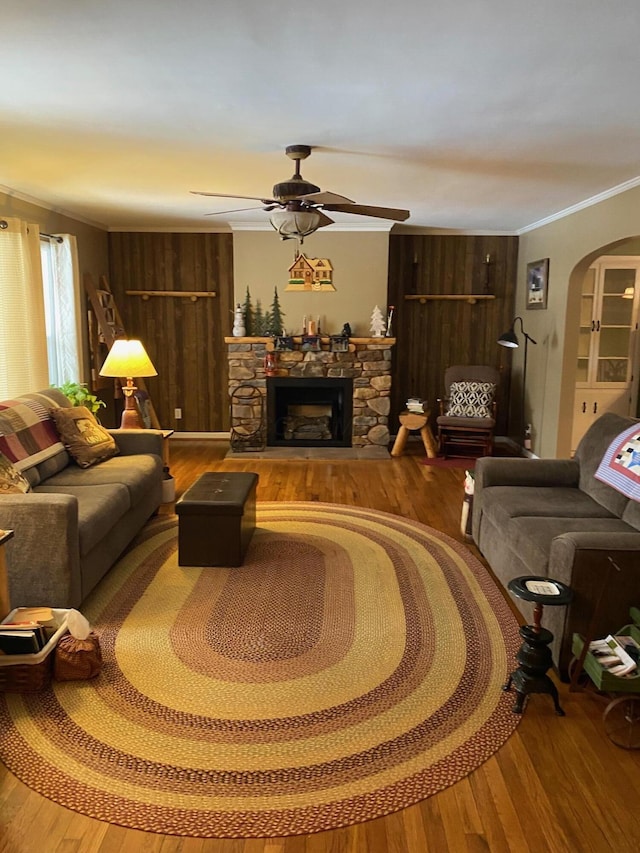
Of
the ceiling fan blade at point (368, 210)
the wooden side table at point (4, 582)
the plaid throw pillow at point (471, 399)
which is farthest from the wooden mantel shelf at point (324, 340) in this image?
the wooden side table at point (4, 582)

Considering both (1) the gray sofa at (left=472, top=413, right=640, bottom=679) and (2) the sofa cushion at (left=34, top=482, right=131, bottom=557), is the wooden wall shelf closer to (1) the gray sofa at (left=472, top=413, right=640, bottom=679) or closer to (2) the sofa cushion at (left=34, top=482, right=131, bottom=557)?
(2) the sofa cushion at (left=34, top=482, right=131, bottom=557)

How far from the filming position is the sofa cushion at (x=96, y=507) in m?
3.09

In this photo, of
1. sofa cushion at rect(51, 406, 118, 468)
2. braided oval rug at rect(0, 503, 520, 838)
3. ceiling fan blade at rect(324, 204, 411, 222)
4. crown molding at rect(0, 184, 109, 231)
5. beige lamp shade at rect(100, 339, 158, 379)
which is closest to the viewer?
braided oval rug at rect(0, 503, 520, 838)

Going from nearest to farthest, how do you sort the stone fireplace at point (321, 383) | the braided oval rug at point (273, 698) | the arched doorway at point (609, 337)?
1. the braided oval rug at point (273, 698)
2. the arched doorway at point (609, 337)
3. the stone fireplace at point (321, 383)

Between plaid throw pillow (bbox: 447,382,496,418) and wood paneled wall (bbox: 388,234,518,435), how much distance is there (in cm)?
68

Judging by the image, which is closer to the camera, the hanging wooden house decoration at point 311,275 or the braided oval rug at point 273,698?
the braided oval rug at point 273,698

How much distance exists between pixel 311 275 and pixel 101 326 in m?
2.29

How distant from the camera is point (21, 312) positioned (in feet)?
15.9

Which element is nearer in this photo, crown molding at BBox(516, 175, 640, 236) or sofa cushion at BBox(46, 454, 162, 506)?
sofa cushion at BBox(46, 454, 162, 506)

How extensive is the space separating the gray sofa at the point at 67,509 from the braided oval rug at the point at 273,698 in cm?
25

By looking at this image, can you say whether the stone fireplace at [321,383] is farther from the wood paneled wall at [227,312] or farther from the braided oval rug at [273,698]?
the braided oval rug at [273,698]

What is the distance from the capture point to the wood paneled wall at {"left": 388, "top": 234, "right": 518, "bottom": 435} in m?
7.19

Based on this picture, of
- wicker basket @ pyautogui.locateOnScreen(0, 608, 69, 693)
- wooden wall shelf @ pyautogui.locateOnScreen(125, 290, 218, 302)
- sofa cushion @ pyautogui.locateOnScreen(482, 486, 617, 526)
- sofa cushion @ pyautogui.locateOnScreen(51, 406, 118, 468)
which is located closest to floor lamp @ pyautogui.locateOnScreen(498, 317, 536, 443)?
sofa cushion @ pyautogui.locateOnScreen(482, 486, 617, 526)

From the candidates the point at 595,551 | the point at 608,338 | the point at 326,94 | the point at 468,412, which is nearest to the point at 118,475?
the point at 326,94
